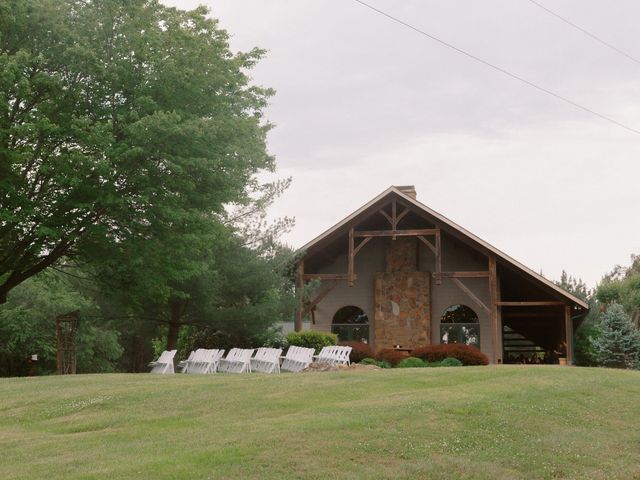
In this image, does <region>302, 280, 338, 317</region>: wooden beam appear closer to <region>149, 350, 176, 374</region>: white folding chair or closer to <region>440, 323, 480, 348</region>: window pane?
<region>440, 323, 480, 348</region>: window pane

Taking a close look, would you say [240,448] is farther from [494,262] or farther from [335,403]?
[494,262]

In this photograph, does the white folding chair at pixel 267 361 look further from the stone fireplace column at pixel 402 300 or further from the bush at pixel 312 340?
the stone fireplace column at pixel 402 300

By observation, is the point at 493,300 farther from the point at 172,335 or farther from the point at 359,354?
the point at 172,335

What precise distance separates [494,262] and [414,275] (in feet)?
10.9

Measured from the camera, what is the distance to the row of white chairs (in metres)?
23.8

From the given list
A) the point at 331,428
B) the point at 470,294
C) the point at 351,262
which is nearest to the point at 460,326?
the point at 470,294

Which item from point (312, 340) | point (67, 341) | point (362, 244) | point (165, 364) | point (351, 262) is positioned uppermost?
point (362, 244)

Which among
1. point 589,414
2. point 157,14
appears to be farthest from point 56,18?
point 589,414

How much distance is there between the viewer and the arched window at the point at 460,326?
102ft

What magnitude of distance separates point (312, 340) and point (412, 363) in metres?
3.64

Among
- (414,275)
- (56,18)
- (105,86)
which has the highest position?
(56,18)

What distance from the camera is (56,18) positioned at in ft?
67.2

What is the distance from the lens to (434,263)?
31.7 m

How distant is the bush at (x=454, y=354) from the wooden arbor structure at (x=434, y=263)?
314cm
